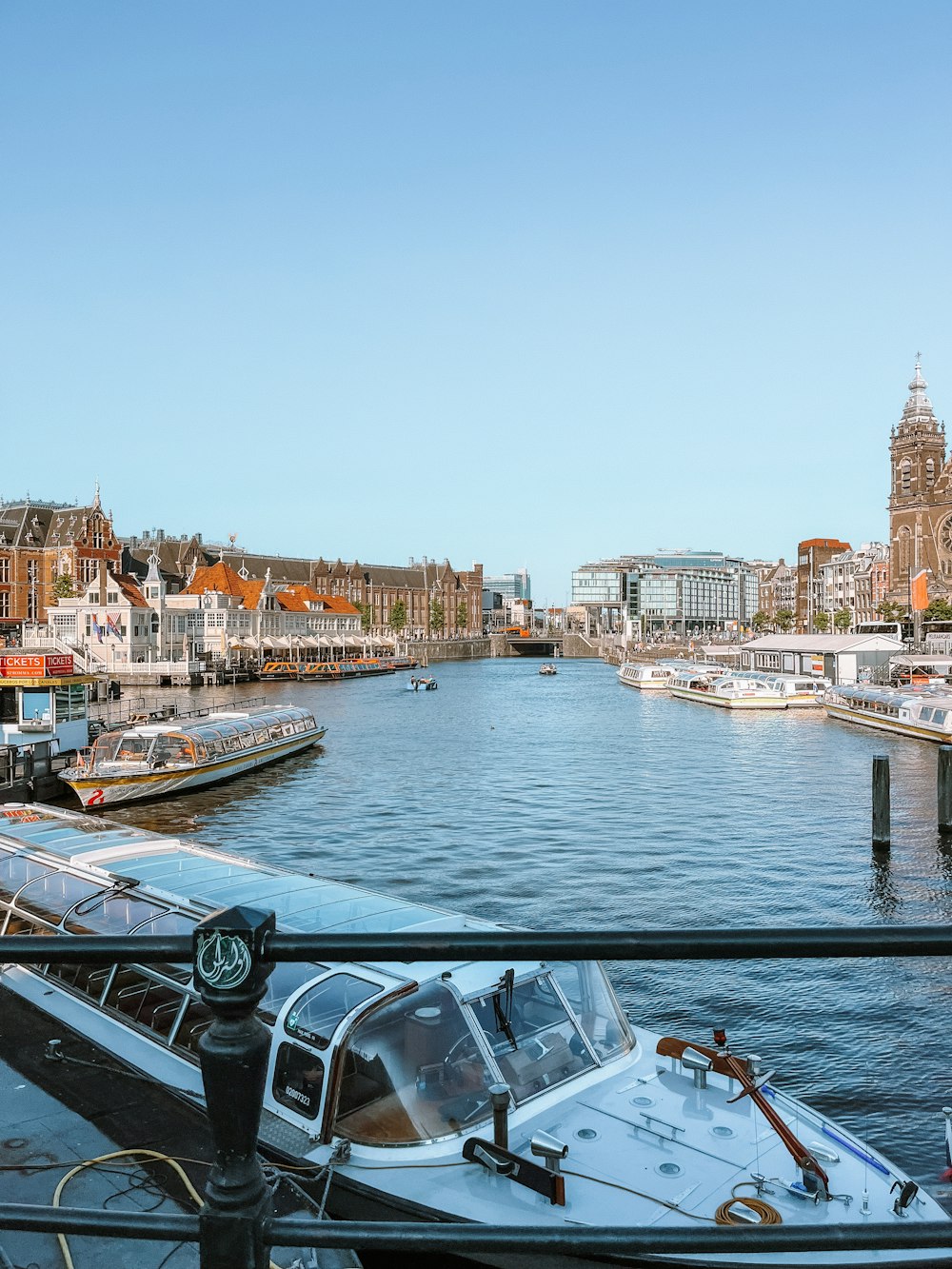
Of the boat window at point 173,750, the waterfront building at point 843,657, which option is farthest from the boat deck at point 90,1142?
the waterfront building at point 843,657

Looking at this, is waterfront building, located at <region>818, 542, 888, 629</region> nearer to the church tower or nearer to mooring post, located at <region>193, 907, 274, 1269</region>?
the church tower

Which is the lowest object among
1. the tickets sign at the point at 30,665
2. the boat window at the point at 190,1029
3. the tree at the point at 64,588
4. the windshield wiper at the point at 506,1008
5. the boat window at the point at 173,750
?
the boat window at the point at 173,750

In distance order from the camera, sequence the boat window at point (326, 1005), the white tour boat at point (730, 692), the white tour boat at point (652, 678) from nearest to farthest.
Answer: the boat window at point (326, 1005)
the white tour boat at point (730, 692)
the white tour boat at point (652, 678)

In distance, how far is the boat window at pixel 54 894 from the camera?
41.7 ft

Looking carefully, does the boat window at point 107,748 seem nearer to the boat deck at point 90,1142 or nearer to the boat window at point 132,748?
the boat window at point 132,748

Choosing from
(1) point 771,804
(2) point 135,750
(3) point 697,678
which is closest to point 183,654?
(3) point 697,678

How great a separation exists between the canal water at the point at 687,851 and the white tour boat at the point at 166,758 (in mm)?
1038

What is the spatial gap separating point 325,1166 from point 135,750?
33.8 metres

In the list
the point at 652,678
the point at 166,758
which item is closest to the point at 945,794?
the point at 166,758

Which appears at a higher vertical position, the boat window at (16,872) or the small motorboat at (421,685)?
the boat window at (16,872)

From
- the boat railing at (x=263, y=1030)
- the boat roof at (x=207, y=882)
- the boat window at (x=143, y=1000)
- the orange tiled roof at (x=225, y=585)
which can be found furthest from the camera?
the orange tiled roof at (x=225, y=585)

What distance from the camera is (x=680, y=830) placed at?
33.4 metres

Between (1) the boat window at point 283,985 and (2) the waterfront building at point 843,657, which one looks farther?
(2) the waterfront building at point 843,657

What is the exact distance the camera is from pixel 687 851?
99.6 feet
